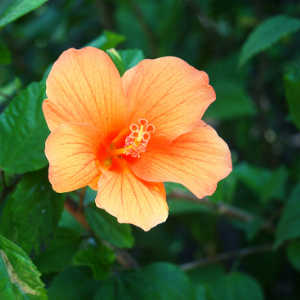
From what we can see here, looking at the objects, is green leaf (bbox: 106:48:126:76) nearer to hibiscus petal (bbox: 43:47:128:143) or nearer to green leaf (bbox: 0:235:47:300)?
hibiscus petal (bbox: 43:47:128:143)

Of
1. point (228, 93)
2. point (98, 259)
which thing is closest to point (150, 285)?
point (98, 259)

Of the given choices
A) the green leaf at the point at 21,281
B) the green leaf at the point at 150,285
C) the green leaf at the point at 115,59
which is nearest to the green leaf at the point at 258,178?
the green leaf at the point at 150,285

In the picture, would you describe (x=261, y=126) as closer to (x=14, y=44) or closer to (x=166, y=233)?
(x=166, y=233)

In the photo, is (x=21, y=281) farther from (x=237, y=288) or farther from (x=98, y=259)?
(x=237, y=288)

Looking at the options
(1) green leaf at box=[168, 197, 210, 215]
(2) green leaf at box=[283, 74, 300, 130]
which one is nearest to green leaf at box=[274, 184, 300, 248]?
(2) green leaf at box=[283, 74, 300, 130]

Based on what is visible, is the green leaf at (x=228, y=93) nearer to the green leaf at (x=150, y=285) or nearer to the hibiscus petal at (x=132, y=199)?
the green leaf at (x=150, y=285)

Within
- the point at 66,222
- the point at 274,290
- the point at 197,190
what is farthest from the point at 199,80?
the point at 274,290
